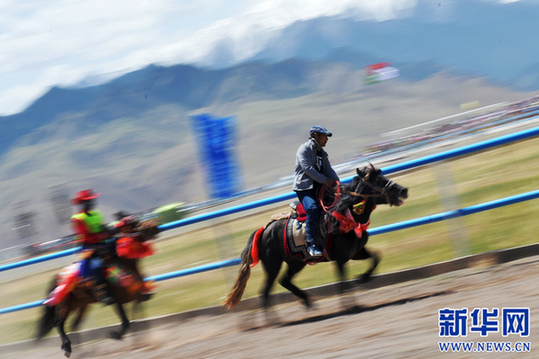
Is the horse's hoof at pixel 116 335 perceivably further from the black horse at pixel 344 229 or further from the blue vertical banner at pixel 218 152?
the blue vertical banner at pixel 218 152

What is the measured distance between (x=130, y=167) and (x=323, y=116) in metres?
36.8

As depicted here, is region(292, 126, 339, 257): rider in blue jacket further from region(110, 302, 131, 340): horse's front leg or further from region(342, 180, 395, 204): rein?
region(110, 302, 131, 340): horse's front leg

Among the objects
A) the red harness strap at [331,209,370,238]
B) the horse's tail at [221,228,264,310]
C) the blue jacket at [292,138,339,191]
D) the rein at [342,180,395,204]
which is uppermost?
the blue jacket at [292,138,339,191]

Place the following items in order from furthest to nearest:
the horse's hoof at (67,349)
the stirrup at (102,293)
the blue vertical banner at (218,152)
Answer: the blue vertical banner at (218,152) < the horse's hoof at (67,349) < the stirrup at (102,293)

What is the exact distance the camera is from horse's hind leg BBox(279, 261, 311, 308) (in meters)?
7.50

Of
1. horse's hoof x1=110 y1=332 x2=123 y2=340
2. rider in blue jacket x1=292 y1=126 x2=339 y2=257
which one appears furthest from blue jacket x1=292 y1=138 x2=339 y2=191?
horse's hoof x1=110 y1=332 x2=123 y2=340

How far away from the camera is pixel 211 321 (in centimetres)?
812

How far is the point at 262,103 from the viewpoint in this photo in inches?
5320

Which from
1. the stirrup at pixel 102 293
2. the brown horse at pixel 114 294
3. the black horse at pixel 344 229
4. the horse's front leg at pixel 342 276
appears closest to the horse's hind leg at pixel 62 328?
the brown horse at pixel 114 294

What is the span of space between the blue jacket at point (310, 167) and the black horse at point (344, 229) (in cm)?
31

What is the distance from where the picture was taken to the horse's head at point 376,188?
6988 millimetres

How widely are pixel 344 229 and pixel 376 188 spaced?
59cm

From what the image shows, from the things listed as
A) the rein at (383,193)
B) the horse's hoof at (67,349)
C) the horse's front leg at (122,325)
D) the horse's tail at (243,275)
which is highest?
the rein at (383,193)

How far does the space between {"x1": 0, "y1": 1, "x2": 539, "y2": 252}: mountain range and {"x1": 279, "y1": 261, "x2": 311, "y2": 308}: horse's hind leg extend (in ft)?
202
